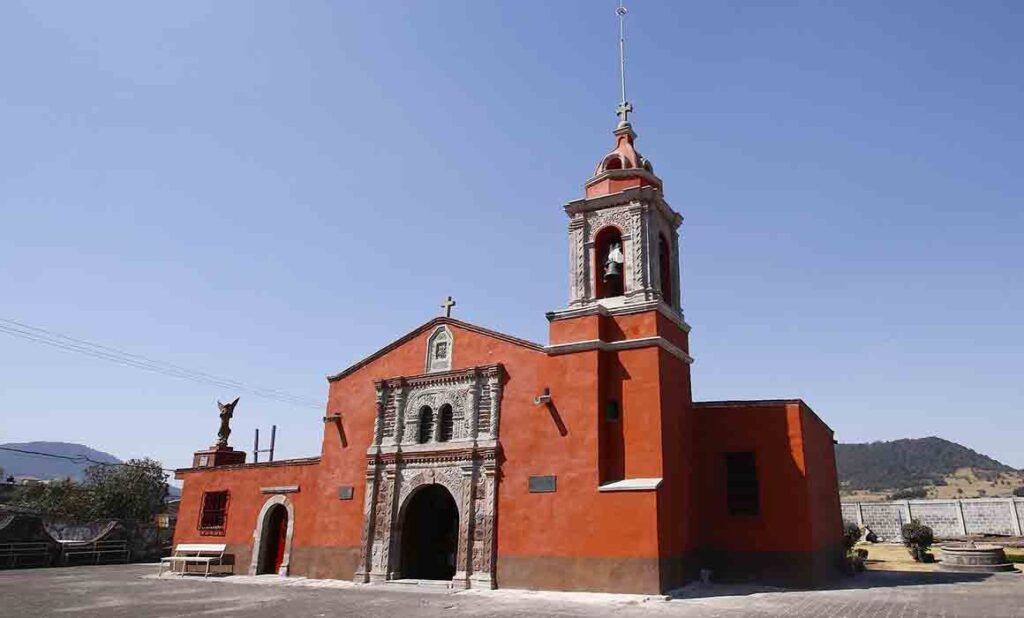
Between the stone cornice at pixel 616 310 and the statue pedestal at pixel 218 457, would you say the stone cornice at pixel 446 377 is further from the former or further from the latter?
the statue pedestal at pixel 218 457

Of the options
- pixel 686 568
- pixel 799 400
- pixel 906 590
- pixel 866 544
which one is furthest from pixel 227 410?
pixel 866 544

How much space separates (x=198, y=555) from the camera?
878 inches

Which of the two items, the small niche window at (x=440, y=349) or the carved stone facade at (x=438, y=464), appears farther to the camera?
the small niche window at (x=440, y=349)

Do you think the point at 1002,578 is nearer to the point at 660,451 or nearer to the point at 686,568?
the point at 686,568

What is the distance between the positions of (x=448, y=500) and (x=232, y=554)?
26.1 feet

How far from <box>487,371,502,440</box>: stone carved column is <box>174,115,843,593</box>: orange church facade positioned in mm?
38

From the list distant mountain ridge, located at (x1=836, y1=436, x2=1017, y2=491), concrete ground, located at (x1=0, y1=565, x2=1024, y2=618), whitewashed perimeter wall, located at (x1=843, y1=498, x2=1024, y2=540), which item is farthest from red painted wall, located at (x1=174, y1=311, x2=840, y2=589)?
distant mountain ridge, located at (x1=836, y1=436, x2=1017, y2=491)

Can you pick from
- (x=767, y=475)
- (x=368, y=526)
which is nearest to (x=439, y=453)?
(x=368, y=526)

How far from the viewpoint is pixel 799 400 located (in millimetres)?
16672

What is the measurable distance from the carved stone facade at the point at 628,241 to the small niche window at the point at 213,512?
47.9 ft

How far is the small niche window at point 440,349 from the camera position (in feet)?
62.0

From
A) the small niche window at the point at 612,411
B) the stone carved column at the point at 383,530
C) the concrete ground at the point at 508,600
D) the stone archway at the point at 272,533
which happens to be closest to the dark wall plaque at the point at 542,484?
the small niche window at the point at 612,411

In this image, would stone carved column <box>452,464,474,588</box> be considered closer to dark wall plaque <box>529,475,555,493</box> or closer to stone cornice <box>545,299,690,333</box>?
dark wall plaque <box>529,475,555,493</box>

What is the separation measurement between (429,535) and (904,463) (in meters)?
116
